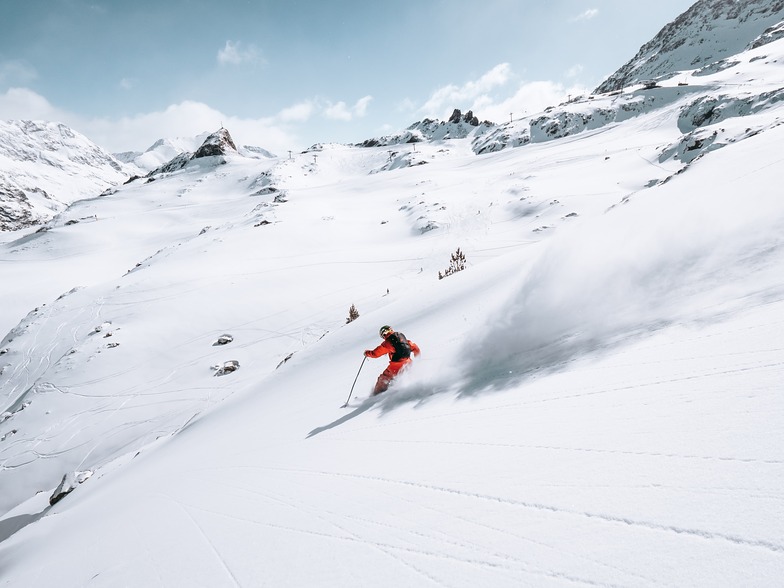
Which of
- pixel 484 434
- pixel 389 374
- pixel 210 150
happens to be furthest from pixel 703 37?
pixel 484 434

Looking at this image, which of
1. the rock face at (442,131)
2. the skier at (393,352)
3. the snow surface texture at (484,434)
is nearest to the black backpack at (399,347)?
the skier at (393,352)

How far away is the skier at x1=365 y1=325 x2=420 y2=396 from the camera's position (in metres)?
5.98

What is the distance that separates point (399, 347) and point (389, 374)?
54cm

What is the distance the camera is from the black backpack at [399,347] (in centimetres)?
600

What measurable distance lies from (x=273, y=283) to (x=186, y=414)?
902 centimetres

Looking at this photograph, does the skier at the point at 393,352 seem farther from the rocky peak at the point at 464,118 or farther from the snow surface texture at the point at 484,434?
the rocky peak at the point at 464,118

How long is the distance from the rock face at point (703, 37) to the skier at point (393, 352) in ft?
402

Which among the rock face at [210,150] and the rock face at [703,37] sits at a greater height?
the rock face at [210,150]

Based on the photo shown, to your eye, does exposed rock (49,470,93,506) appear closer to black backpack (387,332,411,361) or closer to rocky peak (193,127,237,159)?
black backpack (387,332,411,361)

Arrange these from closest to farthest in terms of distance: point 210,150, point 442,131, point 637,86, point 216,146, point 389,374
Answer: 1. point 389,374
2. point 637,86
3. point 210,150
4. point 216,146
5. point 442,131

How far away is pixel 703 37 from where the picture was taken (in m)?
108

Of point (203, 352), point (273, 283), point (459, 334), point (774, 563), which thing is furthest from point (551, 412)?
point (273, 283)

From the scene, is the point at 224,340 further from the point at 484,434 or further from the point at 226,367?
the point at 484,434

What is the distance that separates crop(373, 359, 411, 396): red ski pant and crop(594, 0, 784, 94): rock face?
402 ft
